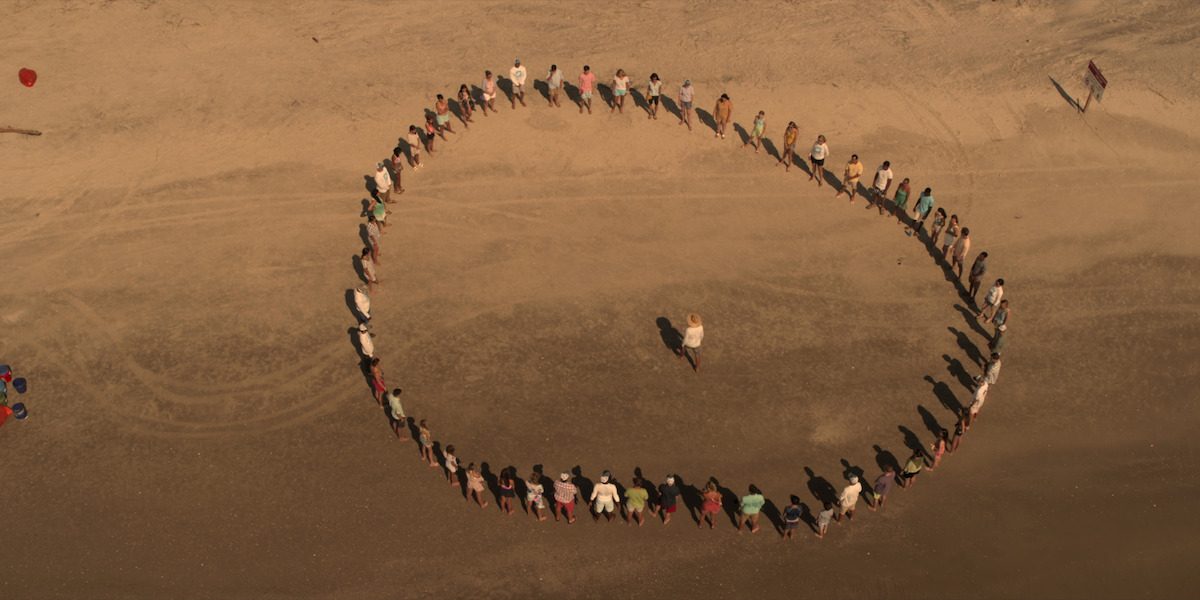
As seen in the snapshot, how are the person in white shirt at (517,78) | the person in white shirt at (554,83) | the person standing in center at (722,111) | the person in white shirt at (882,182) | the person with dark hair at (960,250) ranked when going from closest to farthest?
the person with dark hair at (960,250), the person in white shirt at (882,182), the person standing in center at (722,111), the person in white shirt at (517,78), the person in white shirt at (554,83)

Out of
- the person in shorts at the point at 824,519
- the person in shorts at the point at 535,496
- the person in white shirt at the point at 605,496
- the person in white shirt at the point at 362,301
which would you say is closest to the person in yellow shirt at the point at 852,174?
the person in shorts at the point at 824,519

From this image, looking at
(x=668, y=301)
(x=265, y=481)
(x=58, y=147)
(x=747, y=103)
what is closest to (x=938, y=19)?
(x=747, y=103)

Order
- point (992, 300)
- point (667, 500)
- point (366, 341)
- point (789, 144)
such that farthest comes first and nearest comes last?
point (789, 144) → point (992, 300) → point (366, 341) → point (667, 500)

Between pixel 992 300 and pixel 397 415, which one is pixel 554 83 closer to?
pixel 397 415

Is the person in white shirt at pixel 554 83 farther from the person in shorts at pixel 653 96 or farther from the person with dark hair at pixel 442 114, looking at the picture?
the person with dark hair at pixel 442 114

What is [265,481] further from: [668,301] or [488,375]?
[668,301]

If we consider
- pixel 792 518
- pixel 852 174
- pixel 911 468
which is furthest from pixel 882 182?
pixel 792 518
